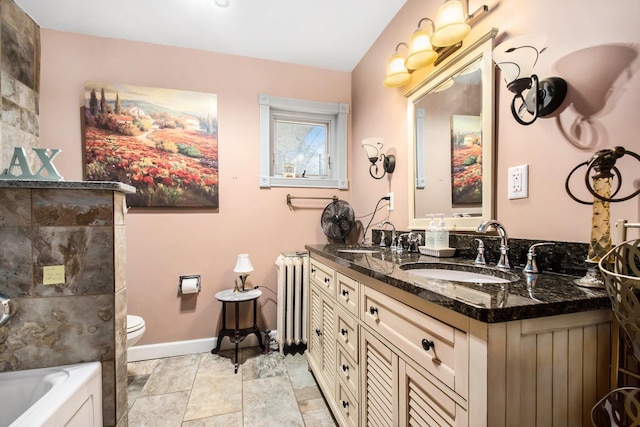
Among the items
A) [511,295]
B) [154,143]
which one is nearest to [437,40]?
[511,295]

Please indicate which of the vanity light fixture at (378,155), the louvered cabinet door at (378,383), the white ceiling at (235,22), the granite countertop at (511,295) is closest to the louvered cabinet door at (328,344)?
the louvered cabinet door at (378,383)

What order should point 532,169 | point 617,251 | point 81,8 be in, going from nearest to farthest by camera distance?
point 617,251, point 532,169, point 81,8

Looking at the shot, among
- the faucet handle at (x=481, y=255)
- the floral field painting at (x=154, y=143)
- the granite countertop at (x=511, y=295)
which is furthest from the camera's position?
the floral field painting at (x=154, y=143)

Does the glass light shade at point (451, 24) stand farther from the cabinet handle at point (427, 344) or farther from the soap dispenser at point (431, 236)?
the cabinet handle at point (427, 344)

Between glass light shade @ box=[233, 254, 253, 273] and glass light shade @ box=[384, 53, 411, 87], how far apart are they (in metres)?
1.68

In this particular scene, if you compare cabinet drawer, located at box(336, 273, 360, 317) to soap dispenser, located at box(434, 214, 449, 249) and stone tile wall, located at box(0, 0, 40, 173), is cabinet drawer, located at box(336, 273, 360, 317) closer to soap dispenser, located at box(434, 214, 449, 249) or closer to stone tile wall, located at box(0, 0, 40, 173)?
soap dispenser, located at box(434, 214, 449, 249)

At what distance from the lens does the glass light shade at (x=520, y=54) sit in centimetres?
89

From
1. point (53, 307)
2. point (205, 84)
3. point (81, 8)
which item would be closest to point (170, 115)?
point (205, 84)

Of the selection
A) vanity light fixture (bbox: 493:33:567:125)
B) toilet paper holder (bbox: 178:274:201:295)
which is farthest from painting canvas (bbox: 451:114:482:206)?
toilet paper holder (bbox: 178:274:201:295)

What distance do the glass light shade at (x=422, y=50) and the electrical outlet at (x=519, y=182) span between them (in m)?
0.78

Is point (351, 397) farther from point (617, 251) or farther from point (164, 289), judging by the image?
point (164, 289)

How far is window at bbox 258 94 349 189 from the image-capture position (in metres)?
2.39

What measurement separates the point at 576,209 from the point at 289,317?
1.87 meters

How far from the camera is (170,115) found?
Answer: 214cm
